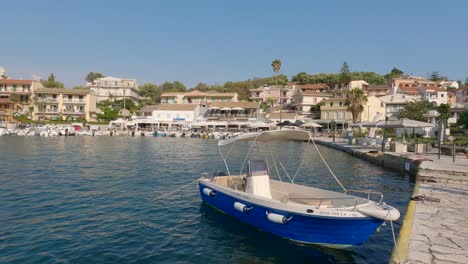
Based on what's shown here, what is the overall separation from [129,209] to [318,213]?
8.82 metres

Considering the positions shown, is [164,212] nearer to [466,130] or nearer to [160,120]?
[466,130]

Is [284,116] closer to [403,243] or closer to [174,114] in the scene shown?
[174,114]

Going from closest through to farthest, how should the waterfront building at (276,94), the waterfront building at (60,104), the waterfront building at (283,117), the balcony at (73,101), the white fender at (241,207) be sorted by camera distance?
the white fender at (241,207) → the waterfront building at (283,117) → the waterfront building at (60,104) → the balcony at (73,101) → the waterfront building at (276,94)

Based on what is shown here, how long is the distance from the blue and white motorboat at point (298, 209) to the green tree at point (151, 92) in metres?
109

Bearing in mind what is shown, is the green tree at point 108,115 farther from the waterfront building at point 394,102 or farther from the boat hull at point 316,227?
the boat hull at point 316,227

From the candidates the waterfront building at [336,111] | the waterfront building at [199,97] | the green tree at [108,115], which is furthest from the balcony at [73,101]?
the waterfront building at [336,111]

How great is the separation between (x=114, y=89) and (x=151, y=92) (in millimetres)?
13930

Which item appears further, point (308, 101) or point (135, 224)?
point (308, 101)

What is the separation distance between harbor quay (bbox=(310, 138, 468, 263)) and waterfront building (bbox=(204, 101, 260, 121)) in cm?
6353

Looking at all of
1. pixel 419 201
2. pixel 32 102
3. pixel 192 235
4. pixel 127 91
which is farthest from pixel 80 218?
pixel 127 91

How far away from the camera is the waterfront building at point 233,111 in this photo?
8088cm

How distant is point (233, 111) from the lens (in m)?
83.8

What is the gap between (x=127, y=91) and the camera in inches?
4301

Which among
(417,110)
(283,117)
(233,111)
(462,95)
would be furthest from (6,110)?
(462,95)
